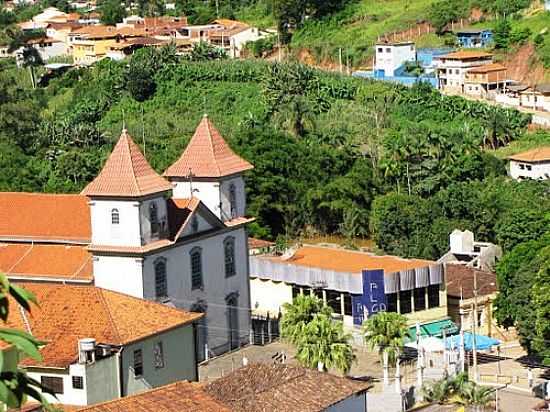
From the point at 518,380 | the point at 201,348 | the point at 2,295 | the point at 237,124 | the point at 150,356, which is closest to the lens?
the point at 2,295

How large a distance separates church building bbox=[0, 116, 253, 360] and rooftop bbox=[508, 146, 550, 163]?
24.4 meters

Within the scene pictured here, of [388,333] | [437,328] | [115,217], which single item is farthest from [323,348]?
[437,328]

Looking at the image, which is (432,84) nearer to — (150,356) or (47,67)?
(47,67)

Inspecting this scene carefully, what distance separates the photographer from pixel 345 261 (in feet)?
131

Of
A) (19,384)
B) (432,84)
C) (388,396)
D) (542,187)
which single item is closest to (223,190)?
(388,396)

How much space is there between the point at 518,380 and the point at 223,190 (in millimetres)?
10125

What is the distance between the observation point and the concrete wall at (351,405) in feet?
74.3

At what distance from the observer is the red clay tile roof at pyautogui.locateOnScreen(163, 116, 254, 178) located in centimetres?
3681

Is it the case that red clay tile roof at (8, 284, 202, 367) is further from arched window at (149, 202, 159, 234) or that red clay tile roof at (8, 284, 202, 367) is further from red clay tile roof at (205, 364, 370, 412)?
arched window at (149, 202, 159, 234)

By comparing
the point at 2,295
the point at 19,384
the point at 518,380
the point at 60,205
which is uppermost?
the point at 2,295

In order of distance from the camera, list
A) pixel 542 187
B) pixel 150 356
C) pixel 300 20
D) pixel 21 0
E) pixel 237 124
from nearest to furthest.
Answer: pixel 150 356 → pixel 542 187 → pixel 237 124 → pixel 300 20 → pixel 21 0

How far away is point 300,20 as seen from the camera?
307ft

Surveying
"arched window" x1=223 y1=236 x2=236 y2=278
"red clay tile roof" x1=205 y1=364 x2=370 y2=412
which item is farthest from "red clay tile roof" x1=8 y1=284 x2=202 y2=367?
"arched window" x1=223 y1=236 x2=236 y2=278

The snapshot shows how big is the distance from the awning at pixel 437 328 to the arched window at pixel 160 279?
22.5 feet
